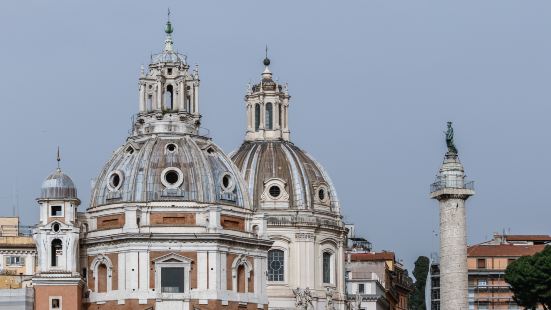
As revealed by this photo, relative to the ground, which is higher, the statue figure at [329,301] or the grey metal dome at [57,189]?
the grey metal dome at [57,189]

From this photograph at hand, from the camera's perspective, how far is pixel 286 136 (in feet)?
387

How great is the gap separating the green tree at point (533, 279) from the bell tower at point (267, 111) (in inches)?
740

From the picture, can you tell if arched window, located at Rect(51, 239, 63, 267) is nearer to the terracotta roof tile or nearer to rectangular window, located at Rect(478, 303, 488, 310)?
rectangular window, located at Rect(478, 303, 488, 310)

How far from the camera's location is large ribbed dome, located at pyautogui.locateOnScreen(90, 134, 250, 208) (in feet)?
314

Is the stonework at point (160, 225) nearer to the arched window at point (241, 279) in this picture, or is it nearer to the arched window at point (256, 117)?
the arched window at point (241, 279)

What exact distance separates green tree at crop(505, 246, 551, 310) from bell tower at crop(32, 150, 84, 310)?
1250 inches

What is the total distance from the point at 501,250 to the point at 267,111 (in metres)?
24.9

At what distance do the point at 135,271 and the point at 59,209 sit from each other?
5.68m

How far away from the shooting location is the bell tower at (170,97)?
99500 mm

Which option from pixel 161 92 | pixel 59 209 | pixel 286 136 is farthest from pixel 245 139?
pixel 59 209

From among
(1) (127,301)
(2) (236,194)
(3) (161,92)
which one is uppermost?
(3) (161,92)

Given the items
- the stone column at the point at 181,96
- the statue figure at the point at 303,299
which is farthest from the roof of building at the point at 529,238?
the stone column at the point at 181,96

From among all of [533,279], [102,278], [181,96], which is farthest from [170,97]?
[533,279]

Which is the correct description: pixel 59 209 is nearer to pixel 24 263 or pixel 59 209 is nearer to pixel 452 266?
pixel 24 263
